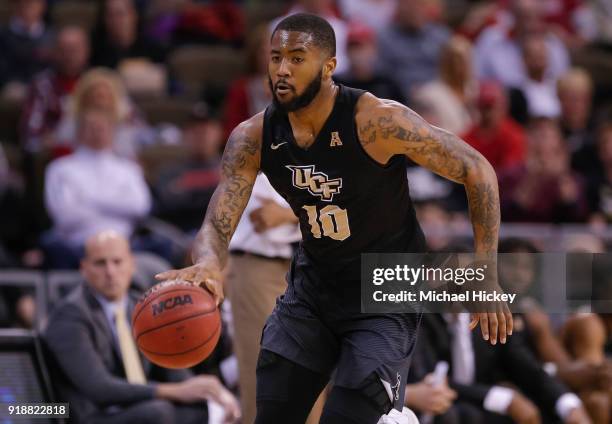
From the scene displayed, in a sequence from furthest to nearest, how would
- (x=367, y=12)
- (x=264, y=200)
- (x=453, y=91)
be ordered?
(x=367, y=12) → (x=453, y=91) → (x=264, y=200)

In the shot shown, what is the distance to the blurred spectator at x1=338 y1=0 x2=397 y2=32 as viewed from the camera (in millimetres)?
12836

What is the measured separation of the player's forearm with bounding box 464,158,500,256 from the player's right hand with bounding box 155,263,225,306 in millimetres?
1127

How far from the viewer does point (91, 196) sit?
371 inches

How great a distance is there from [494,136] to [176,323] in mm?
6376

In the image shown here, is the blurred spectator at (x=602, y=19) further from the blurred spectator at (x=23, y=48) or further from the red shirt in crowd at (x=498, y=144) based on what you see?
the blurred spectator at (x=23, y=48)

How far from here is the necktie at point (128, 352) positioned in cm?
755

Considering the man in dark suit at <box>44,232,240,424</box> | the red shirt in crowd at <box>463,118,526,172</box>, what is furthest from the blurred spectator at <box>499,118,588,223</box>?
the man in dark suit at <box>44,232,240,424</box>

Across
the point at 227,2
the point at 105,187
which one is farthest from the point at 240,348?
the point at 227,2

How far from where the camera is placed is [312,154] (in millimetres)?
5105

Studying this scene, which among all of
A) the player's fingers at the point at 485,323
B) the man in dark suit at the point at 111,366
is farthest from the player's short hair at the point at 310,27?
the man in dark suit at the point at 111,366

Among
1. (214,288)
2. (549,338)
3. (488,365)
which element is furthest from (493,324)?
(549,338)

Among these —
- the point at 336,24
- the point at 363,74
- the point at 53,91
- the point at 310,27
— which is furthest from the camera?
the point at 336,24

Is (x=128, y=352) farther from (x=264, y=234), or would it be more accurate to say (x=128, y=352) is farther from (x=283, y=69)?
(x=283, y=69)

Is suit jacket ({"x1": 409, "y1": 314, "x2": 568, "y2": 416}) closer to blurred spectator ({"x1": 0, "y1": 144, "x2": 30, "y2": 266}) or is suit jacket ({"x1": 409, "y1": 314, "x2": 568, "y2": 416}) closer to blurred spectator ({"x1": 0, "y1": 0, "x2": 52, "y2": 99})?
blurred spectator ({"x1": 0, "y1": 144, "x2": 30, "y2": 266})
